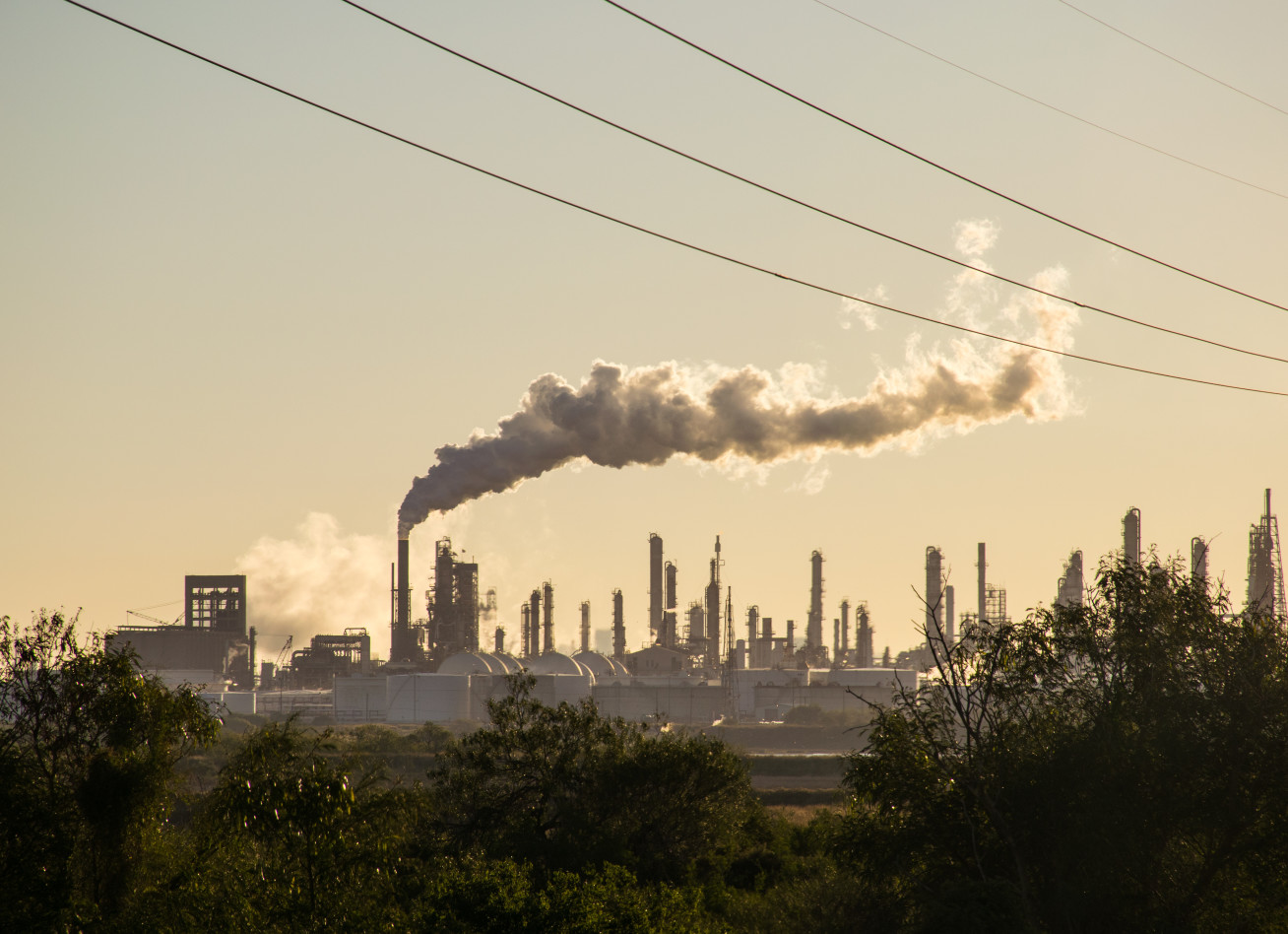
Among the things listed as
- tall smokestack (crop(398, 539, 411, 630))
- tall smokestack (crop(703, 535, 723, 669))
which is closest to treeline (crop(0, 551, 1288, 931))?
tall smokestack (crop(398, 539, 411, 630))

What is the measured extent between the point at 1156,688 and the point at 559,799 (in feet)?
42.5

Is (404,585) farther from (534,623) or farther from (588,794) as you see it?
(588,794)

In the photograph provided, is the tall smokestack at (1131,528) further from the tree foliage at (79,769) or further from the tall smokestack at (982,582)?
the tree foliage at (79,769)

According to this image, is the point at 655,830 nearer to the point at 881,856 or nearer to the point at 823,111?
the point at 881,856

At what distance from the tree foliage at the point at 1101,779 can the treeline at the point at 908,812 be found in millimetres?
34

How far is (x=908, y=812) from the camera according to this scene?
→ 1805cm

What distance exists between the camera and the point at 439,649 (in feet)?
312

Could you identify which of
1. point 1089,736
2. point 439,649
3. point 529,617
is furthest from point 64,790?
point 529,617

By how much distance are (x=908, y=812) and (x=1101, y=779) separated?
266 cm

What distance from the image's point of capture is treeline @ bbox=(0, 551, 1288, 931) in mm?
16562

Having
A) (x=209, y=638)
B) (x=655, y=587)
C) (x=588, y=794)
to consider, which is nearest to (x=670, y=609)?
(x=655, y=587)

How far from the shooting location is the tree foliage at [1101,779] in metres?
16.7

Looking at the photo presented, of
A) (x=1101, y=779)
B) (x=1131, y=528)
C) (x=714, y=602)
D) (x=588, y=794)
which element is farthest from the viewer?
(x=714, y=602)

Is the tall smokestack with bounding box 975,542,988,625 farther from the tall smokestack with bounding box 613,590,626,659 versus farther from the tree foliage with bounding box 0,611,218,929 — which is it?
the tree foliage with bounding box 0,611,218,929
